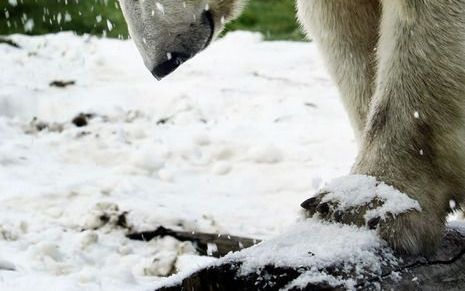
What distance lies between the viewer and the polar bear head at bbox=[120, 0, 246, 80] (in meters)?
3.66

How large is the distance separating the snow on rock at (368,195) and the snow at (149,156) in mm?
97

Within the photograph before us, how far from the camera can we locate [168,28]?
12.1ft

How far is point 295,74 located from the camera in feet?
25.9

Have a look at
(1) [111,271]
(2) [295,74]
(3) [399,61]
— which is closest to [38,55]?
(2) [295,74]

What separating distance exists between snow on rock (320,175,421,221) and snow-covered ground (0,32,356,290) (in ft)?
1.94

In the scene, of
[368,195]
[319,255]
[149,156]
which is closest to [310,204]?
[368,195]

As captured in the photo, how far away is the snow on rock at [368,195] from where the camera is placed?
9.69 ft

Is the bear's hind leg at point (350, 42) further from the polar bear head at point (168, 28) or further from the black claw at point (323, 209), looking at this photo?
the black claw at point (323, 209)

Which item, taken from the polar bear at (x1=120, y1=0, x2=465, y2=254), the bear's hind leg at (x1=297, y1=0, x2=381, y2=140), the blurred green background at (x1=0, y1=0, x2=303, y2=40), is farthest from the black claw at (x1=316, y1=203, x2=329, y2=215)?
the blurred green background at (x1=0, y1=0, x2=303, y2=40)

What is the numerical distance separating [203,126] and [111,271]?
2525 mm

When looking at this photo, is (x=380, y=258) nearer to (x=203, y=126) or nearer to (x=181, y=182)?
(x=181, y=182)

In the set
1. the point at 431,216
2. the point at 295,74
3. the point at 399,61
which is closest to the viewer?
the point at 431,216

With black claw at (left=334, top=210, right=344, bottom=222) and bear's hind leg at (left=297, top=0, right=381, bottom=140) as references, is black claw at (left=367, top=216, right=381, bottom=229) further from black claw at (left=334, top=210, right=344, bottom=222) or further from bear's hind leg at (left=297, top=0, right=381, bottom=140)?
bear's hind leg at (left=297, top=0, right=381, bottom=140)

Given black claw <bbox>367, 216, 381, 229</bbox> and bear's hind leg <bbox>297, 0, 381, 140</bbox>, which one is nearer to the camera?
black claw <bbox>367, 216, 381, 229</bbox>
